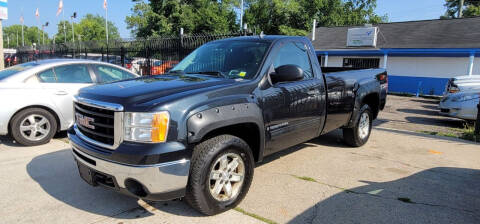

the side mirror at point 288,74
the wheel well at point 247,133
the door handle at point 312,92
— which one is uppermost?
the side mirror at point 288,74

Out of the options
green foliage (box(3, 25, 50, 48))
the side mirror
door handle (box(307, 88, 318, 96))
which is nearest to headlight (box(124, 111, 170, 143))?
the side mirror

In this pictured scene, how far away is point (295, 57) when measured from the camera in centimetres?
437

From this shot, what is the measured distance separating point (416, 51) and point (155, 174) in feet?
68.4

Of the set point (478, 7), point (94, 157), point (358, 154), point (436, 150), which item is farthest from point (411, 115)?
point (478, 7)

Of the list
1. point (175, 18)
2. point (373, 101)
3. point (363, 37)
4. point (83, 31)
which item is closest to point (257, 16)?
point (175, 18)

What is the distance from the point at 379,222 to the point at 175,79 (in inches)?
102

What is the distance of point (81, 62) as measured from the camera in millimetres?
6477

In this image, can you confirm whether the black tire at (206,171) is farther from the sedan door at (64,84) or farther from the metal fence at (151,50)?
the metal fence at (151,50)

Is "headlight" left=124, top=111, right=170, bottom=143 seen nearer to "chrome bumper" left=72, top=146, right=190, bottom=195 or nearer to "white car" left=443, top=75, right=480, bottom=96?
"chrome bumper" left=72, top=146, right=190, bottom=195

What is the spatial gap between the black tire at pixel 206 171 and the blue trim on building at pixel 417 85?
1972 centimetres

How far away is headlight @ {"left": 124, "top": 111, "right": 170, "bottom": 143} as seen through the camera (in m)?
2.78

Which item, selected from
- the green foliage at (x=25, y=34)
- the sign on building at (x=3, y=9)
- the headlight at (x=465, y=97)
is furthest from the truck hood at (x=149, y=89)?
the green foliage at (x=25, y=34)

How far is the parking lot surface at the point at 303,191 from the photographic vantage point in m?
3.29

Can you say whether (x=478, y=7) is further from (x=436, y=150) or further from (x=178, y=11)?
(x=436, y=150)
